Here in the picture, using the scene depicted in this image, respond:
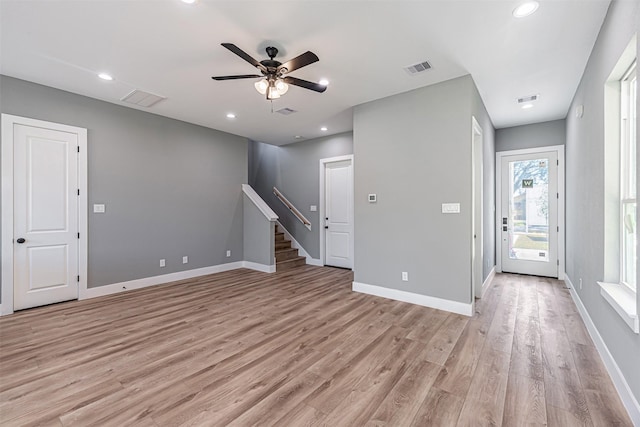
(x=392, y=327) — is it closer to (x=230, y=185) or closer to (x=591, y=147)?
(x=591, y=147)

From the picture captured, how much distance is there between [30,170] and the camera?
143 inches

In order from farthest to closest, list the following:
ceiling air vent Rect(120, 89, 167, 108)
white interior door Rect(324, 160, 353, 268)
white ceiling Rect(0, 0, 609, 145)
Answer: white interior door Rect(324, 160, 353, 268) → ceiling air vent Rect(120, 89, 167, 108) → white ceiling Rect(0, 0, 609, 145)

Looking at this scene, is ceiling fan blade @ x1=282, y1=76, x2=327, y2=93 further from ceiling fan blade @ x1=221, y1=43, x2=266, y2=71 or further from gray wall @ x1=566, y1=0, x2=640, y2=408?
gray wall @ x1=566, y1=0, x2=640, y2=408

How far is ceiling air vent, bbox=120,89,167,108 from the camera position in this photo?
3.96 meters

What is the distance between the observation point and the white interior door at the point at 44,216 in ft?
11.7

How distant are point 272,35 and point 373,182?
2.38 meters

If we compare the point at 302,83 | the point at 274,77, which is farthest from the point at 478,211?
the point at 274,77

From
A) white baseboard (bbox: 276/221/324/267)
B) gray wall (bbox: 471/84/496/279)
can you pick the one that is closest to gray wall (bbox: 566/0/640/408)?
gray wall (bbox: 471/84/496/279)

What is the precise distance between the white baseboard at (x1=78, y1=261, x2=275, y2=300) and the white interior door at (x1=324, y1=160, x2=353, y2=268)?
1468mm

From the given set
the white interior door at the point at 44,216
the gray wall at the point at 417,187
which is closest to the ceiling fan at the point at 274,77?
the gray wall at the point at 417,187

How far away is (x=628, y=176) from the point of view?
7.15 feet

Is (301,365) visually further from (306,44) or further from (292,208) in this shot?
(292,208)

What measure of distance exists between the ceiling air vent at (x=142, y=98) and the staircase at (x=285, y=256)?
369 cm

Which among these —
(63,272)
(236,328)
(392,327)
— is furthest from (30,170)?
(392,327)
